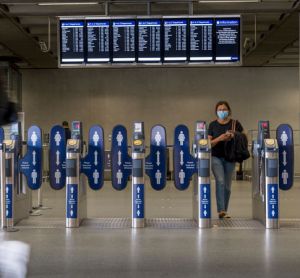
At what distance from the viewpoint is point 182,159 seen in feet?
24.5

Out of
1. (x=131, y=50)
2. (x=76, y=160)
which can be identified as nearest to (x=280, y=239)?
(x=76, y=160)

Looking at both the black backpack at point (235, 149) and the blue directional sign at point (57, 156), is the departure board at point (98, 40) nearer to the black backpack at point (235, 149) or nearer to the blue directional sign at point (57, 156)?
the blue directional sign at point (57, 156)

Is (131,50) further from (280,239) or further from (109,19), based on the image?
(280,239)

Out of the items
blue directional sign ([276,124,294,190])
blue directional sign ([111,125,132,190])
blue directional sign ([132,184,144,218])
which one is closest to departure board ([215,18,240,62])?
blue directional sign ([276,124,294,190])

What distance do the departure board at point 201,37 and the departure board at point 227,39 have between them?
0.33 feet

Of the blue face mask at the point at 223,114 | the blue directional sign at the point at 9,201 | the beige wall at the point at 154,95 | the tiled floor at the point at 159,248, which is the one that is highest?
the beige wall at the point at 154,95

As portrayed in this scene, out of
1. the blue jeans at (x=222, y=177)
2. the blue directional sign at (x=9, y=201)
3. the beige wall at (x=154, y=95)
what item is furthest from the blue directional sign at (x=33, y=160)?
the beige wall at (x=154, y=95)

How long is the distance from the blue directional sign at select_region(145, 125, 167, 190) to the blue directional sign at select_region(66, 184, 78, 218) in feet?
3.46

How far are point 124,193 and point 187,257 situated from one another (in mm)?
7171

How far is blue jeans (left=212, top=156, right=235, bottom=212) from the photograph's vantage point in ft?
24.1

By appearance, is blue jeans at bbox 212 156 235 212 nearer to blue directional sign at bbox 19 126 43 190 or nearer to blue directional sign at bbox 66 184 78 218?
blue directional sign at bbox 66 184 78 218

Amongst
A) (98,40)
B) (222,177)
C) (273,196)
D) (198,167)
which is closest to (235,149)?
(222,177)

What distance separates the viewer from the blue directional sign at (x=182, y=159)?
24.4 feet

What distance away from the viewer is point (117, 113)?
17.3 meters
